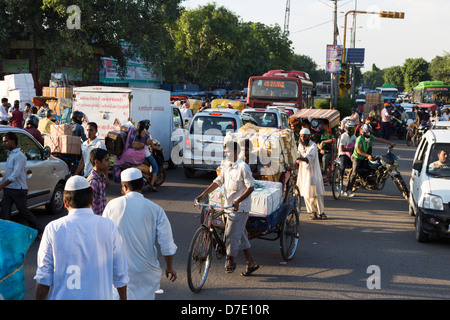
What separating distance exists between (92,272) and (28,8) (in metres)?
27.4

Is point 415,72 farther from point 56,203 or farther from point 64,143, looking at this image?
point 56,203

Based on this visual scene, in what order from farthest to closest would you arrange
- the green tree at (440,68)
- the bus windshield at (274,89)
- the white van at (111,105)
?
the green tree at (440,68), the bus windshield at (274,89), the white van at (111,105)

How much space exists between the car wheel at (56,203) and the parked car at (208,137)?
14.5 feet

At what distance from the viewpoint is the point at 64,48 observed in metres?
27.5

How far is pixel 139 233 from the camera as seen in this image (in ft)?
13.9

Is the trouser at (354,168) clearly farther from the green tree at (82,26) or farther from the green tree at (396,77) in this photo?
the green tree at (396,77)

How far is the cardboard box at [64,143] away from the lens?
37.3 ft

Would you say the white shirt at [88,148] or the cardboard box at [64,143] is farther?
the cardboard box at [64,143]

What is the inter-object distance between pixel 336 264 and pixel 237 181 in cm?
200

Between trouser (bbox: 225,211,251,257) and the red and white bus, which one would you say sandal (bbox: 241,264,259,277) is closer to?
trouser (bbox: 225,211,251,257)

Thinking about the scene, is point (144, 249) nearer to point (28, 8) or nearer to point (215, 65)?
point (28, 8)

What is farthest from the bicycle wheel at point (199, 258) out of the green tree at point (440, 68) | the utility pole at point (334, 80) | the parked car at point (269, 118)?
the green tree at point (440, 68)

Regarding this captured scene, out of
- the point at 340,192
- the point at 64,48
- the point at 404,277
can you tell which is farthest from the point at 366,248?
the point at 64,48

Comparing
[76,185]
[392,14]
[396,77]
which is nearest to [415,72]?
[396,77]
